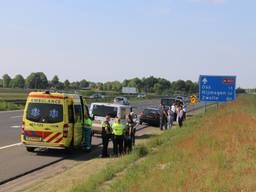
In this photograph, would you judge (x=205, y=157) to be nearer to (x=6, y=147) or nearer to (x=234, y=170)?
(x=234, y=170)

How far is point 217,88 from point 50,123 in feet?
83.7

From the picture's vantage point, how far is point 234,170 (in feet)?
35.7

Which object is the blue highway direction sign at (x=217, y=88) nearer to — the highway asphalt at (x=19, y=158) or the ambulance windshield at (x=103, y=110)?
the ambulance windshield at (x=103, y=110)

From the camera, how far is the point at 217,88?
41.2 m

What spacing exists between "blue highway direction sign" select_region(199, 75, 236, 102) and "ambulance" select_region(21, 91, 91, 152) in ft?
78.1

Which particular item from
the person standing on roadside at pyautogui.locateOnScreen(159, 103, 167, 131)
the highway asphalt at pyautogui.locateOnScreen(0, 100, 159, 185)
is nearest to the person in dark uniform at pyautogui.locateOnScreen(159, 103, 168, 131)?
the person standing on roadside at pyautogui.locateOnScreen(159, 103, 167, 131)

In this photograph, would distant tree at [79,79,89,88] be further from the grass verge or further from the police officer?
the police officer

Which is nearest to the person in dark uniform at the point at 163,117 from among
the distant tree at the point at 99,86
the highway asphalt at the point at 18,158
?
the highway asphalt at the point at 18,158

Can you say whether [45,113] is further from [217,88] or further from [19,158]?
[217,88]

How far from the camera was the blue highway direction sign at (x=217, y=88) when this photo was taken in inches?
1617

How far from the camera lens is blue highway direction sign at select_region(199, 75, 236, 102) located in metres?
41.1

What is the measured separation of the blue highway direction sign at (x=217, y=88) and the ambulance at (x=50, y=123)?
78.1ft

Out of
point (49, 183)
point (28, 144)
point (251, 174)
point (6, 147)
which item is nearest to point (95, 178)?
point (49, 183)

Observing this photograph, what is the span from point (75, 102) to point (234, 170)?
9128 millimetres
